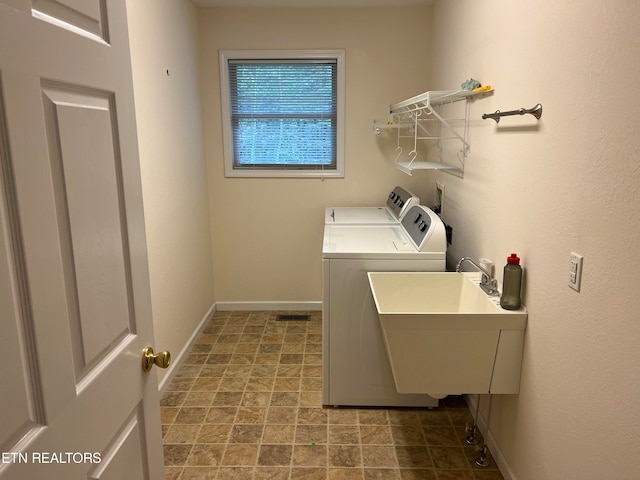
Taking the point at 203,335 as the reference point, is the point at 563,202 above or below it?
above

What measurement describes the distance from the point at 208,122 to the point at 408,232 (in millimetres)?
1925

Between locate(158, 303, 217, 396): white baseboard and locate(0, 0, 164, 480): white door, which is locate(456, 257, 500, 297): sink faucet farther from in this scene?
locate(158, 303, 217, 396): white baseboard

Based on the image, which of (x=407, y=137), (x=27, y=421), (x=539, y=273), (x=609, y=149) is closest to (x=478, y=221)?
(x=539, y=273)

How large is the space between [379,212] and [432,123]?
2.53 ft

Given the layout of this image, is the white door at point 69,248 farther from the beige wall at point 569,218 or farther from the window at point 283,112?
the window at point 283,112

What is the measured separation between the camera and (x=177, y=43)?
9.82 ft

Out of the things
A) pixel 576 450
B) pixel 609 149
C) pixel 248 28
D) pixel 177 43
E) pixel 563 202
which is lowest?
pixel 576 450

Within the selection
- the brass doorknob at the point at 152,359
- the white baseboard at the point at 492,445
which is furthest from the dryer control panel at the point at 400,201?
the brass doorknob at the point at 152,359

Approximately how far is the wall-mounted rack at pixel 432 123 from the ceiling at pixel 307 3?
2.47 ft

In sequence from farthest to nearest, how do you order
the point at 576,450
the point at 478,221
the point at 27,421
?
the point at 478,221, the point at 576,450, the point at 27,421

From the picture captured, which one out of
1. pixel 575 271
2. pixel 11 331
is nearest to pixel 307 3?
pixel 575 271

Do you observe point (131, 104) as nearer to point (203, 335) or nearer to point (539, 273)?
point (539, 273)

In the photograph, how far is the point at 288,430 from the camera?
2414 mm

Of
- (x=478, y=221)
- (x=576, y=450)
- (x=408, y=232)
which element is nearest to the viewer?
(x=576, y=450)
